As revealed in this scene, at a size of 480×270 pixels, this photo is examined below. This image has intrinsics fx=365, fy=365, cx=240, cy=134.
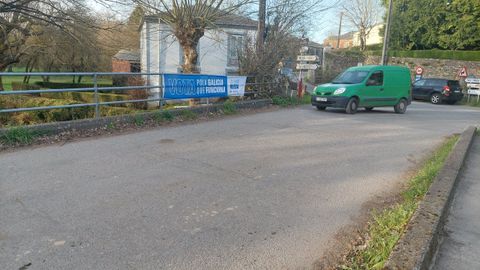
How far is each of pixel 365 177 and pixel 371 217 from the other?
163 centimetres

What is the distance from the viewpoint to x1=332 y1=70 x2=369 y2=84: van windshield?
1403 centimetres

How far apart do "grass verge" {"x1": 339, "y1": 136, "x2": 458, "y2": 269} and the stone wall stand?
106 ft

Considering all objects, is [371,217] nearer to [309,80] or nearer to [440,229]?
[440,229]

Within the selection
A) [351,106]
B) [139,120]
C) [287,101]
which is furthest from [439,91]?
[139,120]

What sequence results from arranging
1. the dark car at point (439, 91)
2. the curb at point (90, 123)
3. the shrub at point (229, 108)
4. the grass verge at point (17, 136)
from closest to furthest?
1. the grass verge at point (17, 136)
2. the curb at point (90, 123)
3. the shrub at point (229, 108)
4. the dark car at point (439, 91)

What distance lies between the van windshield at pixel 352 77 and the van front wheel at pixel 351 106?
2.60 feet

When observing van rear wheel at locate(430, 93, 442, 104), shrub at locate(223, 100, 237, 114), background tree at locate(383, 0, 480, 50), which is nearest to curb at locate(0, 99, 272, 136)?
shrub at locate(223, 100, 237, 114)

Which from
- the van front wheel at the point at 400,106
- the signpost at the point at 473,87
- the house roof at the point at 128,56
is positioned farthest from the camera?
the house roof at the point at 128,56

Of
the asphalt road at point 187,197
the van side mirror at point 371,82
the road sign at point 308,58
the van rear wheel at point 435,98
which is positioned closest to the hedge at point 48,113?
the asphalt road at point 187,197

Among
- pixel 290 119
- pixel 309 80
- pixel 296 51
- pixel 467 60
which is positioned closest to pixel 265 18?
pixel 296 51

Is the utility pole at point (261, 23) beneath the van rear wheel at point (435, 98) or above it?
above

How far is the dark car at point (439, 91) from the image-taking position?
23.7m

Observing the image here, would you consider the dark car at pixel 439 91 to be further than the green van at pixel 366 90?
Yes

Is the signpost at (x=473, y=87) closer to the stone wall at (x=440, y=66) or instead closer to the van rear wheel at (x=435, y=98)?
the van rear wheel at (x=435, y=98)
